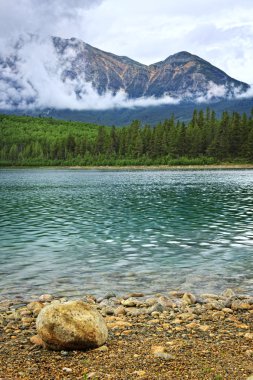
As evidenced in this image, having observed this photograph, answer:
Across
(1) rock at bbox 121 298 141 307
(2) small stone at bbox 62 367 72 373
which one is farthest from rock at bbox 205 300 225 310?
(2) small stone at bbox 62 367 72 373

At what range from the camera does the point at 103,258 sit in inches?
1060

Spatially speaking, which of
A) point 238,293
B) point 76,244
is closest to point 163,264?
point 238,293

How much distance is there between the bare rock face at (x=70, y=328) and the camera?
1187cm

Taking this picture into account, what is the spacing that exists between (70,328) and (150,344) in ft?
7.52

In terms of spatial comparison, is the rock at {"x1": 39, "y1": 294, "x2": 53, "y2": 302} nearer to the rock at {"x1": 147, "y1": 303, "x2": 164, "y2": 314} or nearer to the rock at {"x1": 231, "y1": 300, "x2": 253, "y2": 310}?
the rock at {"x1": 147, "y1": 303, "x2": 164, "y2": 314}

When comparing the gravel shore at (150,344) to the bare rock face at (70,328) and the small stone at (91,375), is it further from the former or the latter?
the bare rock face at (70,328)

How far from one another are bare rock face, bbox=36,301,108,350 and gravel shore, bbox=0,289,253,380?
0.22m

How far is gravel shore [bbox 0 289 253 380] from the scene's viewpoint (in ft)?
34.2

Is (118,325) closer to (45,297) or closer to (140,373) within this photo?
(140,373)

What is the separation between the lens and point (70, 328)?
39.1ft

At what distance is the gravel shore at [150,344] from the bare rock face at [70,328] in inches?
8.8

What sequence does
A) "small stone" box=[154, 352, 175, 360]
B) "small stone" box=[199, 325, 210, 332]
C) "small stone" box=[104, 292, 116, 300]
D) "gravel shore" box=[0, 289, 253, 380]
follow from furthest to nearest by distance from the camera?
"small stone" box=[104, 292, 116, 300]
"small stone" box=[199, 325, 210, 332]
"small stone" box=[154, 352, 175, 360]
"gravel shore" box=[0, 289, 253, 380]

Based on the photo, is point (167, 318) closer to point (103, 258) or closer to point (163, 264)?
point (163, 264)

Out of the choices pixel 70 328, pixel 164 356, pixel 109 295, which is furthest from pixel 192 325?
pixel 109 295
